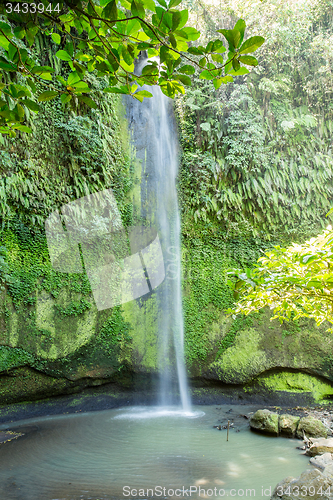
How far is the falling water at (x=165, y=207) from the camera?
6.75 m

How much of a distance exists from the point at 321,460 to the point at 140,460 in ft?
7.12

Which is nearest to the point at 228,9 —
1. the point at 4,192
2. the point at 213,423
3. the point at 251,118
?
the point at 251,118

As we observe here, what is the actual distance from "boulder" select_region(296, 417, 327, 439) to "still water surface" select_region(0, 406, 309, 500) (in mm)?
225

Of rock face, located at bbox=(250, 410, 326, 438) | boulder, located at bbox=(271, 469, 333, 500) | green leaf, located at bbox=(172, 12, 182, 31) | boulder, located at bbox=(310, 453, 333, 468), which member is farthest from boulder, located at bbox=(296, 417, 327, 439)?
green leaf, located at bbox=(172, 12, 182, 31)

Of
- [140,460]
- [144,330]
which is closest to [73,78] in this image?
[140,460]

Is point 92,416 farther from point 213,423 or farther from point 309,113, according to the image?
point 309,113

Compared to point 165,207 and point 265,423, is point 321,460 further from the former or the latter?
point 165,207

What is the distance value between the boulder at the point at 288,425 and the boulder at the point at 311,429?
7cm

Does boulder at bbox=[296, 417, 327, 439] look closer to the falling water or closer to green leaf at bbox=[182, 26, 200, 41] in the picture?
the falling water

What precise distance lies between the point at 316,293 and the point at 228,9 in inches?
380

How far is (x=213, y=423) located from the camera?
16.7ft

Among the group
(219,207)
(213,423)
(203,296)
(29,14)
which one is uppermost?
(219,207)

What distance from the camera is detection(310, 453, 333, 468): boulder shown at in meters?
3.34

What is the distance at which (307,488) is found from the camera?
8.20ft
